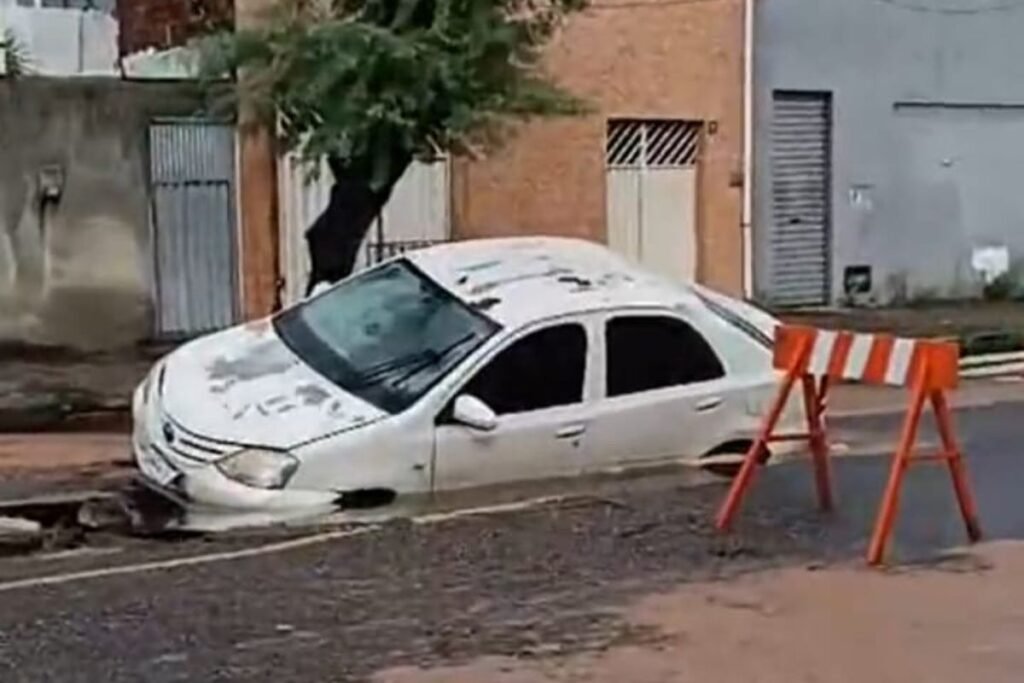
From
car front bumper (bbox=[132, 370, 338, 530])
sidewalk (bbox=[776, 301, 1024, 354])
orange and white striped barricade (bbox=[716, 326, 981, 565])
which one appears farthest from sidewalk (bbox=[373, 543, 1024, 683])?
sidewalk (bbox=[776, 301, 1024, 354])

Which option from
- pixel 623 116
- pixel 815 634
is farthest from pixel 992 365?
pixel 815 634

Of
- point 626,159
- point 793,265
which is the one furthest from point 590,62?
point 793,265

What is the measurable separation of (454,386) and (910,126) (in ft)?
59.1

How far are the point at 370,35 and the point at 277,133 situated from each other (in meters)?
1.66

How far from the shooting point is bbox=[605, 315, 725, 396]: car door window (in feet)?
39.8

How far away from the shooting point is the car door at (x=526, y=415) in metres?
11.4

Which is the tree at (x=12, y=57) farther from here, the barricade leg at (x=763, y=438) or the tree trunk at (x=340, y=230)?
the barricade leg at (x=763, y=438)

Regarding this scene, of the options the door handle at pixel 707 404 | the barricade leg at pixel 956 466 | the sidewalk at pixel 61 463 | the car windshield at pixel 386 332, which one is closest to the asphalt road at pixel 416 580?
the barricade leg at pixel 956 466

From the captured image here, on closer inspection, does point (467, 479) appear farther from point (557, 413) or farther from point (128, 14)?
point (128, 14)

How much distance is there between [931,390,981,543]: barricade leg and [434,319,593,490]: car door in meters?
2.24

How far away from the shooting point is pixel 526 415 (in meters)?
11.7

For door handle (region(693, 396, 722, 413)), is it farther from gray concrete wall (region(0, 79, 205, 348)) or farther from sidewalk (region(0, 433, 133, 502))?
gray concrete wall (region(0, 79, 205, 348))

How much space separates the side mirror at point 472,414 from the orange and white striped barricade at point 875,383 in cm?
142

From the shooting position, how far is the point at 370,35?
15398 mm
